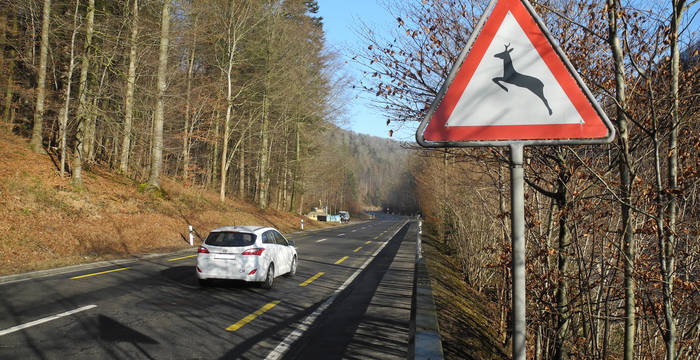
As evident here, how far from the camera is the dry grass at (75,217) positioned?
13469mm

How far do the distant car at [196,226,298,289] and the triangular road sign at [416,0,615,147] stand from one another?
29.0ft

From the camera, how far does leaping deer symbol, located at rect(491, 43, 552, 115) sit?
1.93 m

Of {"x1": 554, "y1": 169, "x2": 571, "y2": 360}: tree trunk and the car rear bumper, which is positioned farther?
the car rear bumper

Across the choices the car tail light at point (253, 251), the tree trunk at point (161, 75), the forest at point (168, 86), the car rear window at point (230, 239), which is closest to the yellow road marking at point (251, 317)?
the car tail light at point (253, 251)

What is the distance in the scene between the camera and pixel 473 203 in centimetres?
1289

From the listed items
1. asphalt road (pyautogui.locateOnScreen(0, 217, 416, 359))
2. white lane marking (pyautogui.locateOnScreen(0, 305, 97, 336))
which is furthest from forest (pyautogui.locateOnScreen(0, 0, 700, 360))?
white lane marking (pyautogui.locateOnScreen(0, 305, 97, 336))

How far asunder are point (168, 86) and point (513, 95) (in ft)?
100

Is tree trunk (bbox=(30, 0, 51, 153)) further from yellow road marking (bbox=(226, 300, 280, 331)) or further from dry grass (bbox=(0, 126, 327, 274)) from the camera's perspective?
yellow road marking (bbox=(226, 300, 280, 331))

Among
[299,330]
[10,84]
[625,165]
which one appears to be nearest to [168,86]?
[10,84]

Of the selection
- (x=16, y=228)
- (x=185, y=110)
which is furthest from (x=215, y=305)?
(x=185, y=110)

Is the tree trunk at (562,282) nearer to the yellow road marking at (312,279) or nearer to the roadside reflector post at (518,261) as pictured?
the roadside reflector post at (518,261)

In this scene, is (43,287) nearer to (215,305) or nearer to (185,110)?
(215,305)

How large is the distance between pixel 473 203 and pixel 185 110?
25.0 meters

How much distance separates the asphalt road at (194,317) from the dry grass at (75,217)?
2.95 metres
